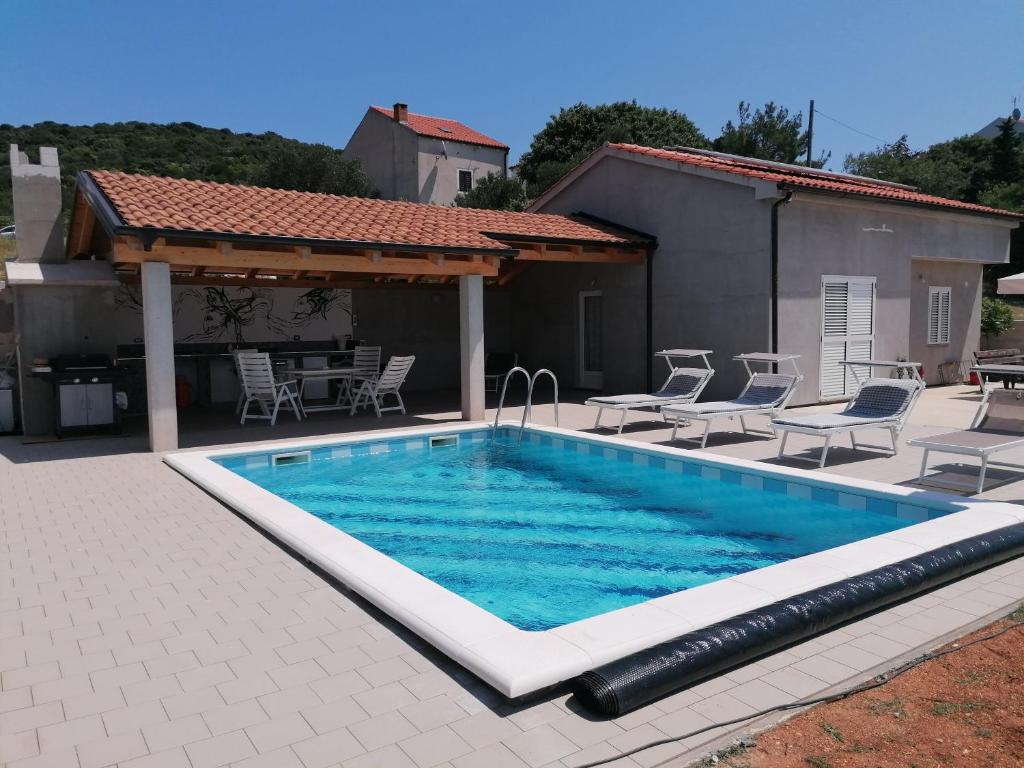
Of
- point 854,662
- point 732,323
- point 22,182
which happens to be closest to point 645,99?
point 732,323

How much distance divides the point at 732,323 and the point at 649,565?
851 centimetres

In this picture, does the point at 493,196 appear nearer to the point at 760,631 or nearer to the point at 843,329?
the point at 843,329

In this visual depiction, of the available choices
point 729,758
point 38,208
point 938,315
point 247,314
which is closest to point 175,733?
point 729,758

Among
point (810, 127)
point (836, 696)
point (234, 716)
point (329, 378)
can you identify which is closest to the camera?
point (234, 716)

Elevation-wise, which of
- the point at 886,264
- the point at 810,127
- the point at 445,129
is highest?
the point at 810,127

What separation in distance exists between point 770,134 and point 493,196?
17791 mm

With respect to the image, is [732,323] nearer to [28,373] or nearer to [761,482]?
[761,482]

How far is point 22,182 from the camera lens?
11.9 m

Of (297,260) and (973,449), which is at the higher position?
(297,260)

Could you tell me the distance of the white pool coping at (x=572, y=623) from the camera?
338cm

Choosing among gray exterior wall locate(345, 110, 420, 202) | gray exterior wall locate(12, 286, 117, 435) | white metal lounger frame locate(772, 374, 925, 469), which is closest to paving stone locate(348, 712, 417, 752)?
white metal lounger frame locate(772, 374, 925, 469)

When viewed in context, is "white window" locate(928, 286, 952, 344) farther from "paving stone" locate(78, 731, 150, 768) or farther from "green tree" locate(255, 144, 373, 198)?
"green tree" locate(255, 144, 373, 198)

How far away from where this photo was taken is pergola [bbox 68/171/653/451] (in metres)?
9.50

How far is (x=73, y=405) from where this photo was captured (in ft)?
35.6
